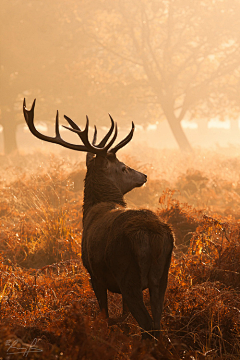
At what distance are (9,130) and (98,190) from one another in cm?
2121

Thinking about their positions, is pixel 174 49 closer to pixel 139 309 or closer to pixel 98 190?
pixel 98 190

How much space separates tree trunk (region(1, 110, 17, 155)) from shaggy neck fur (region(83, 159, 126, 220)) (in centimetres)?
2030

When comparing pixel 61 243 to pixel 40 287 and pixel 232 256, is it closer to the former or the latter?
pixel 40 287

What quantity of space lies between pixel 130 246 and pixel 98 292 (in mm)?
901

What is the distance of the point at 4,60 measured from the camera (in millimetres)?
21406

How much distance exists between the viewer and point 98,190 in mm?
4711

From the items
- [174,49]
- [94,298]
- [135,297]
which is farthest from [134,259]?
[174,49]

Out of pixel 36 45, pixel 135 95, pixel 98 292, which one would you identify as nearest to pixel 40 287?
pixel 98 292

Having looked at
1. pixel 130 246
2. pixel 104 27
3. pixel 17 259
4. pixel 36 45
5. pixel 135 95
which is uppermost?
pixel 104 27

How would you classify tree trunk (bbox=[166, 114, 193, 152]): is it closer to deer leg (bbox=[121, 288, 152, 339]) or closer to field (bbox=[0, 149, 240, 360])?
field (bbox=[0, 149, 240, 360])

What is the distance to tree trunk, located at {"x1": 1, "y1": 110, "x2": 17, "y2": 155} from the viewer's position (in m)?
23.8

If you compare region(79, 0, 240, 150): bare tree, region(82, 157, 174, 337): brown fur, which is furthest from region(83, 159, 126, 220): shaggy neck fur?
region(79, 0, 240, 150): bare tree

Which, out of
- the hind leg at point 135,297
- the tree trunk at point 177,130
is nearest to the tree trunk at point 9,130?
the tree trunk at point 177,130

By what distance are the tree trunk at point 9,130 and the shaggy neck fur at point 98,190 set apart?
2030cm
